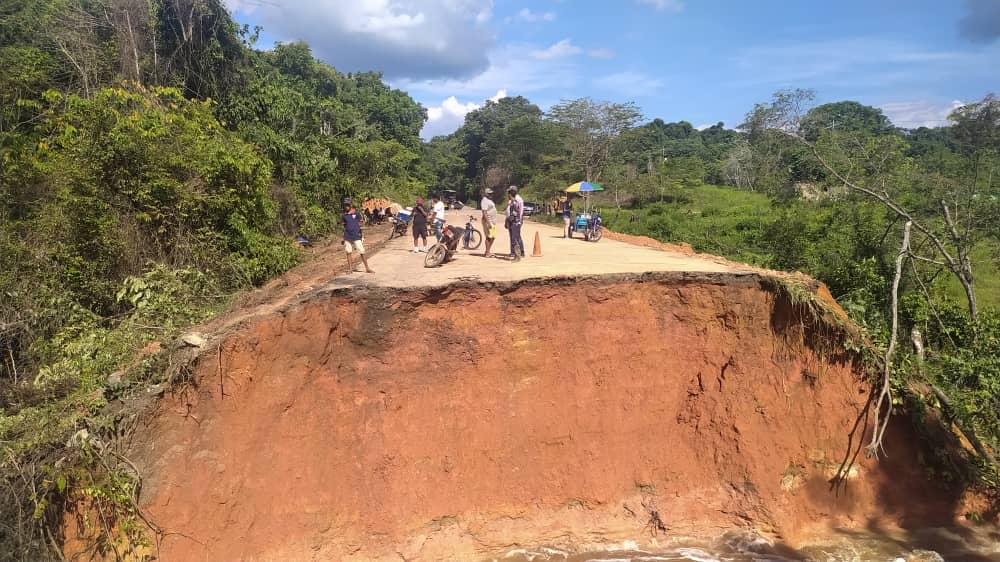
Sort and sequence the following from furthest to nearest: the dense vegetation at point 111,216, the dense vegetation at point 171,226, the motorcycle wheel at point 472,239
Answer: the motorcycle wheel at point 472,239 → the dense vegetation at point 171,226 → the dense vegetation at point 111,216

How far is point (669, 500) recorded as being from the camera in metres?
7.66

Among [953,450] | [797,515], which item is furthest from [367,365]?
[953,450]

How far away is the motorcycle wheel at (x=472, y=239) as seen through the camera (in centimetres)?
1230

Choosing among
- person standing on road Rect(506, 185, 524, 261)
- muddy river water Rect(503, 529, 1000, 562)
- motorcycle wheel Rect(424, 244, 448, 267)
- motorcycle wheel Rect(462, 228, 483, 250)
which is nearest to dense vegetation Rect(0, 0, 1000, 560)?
muddy river water Rect(503, 529, 1000, 562)

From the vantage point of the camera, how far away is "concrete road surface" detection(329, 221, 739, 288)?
7723 millimetres

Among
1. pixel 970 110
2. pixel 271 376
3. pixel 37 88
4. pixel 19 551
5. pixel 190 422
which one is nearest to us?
pixel 19 551

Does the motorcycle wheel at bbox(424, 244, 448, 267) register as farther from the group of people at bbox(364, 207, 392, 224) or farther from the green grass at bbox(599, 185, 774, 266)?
the group of people at bbox(364, 207, 392, 224)

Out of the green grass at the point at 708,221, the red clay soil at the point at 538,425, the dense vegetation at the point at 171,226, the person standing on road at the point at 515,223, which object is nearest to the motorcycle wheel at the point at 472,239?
the person standing on road at the point at 515,223

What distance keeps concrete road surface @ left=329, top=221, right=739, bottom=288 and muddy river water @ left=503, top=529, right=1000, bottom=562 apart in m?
3.93

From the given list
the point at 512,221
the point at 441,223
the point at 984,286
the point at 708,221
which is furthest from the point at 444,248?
the point at 708,221

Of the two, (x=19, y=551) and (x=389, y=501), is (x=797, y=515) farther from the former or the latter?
(x=19, y=551)

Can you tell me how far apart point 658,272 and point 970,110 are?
304 inches

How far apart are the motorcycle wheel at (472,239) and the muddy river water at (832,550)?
7.01m

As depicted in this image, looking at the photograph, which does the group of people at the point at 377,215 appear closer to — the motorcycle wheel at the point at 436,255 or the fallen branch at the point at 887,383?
the motorcycle wheel at the point at 436,255
